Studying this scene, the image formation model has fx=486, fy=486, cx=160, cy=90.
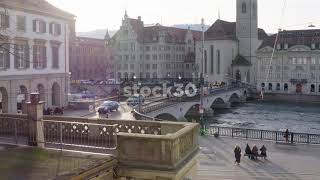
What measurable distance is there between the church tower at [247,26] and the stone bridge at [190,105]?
18.6 meters

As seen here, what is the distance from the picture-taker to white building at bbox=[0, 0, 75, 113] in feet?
132

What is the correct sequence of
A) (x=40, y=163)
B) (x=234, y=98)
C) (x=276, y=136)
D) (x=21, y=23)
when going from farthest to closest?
(x=234, y=98)
(x=21, y=23)
(x=276, y=136)
(x=40, y=163)

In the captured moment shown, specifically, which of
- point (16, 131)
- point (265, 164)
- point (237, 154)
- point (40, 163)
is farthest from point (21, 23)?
point (40, 163)

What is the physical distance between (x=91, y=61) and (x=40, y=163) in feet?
392

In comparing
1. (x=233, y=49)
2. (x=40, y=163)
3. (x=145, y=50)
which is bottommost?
(x=40, y=163)

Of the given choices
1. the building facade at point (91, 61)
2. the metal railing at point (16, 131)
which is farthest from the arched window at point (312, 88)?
the metal railing at point (16, 131)

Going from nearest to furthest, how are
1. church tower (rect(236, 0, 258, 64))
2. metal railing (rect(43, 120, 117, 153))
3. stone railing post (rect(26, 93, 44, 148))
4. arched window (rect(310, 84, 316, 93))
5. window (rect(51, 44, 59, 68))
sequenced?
metal railing (rect(43, 120, 117, 153))
stone railing post (rect(26, 93, 44, 148))
window (rect(51, 44, 59, 68))
arched window (rect(310, 84, 316, 93))
church tower (rect(236, 0, 258, 64))

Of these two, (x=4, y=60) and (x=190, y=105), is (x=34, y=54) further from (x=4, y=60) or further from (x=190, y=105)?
(x=190, y=105)

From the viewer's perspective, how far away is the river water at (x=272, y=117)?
64.5 meters

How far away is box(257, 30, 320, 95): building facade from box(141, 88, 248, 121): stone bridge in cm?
867

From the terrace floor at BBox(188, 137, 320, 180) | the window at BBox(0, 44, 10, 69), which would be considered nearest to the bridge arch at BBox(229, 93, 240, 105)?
the terrace floor at BBox(188, 137, 320, 180)

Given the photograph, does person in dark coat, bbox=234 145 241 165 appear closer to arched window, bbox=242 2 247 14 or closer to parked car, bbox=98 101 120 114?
parked car, bbox=98 101 120 114

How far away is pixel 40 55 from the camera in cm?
4491

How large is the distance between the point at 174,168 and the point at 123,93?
2893 inches
